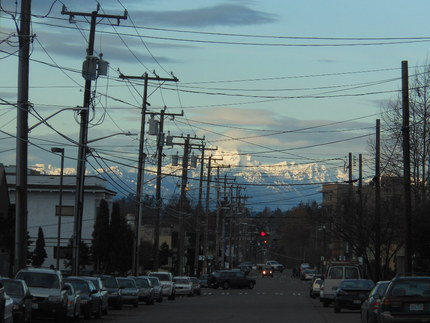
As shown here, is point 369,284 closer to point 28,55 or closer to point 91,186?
point 28,55

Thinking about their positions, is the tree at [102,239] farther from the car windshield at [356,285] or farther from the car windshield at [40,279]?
the car windshield at [40,279]

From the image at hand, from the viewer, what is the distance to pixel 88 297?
30.5 meters

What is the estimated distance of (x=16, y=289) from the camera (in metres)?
23.5

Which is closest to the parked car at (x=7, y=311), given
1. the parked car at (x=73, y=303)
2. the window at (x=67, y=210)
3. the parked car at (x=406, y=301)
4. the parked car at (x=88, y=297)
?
the parked car at (x=73, y=303)

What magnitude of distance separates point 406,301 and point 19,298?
987 centimetres

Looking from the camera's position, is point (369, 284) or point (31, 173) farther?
point (31, 173)

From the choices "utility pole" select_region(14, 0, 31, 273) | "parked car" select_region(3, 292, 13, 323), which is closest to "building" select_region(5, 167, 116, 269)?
"utility pole" select_region(14, 0, 31, 273)

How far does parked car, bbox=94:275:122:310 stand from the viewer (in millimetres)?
38688

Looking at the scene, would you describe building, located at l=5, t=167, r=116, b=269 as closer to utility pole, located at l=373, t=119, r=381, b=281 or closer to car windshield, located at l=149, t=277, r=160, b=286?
car windshield, located at l=149, t=277, r=160, b=286

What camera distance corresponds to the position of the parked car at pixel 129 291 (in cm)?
4169

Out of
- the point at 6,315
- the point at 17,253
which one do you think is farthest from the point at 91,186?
the point at 6,315

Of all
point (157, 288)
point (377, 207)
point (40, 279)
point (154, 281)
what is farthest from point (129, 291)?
point (377, 207)

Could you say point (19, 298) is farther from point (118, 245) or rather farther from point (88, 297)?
point (118, 245)

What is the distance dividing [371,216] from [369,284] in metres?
21.0
